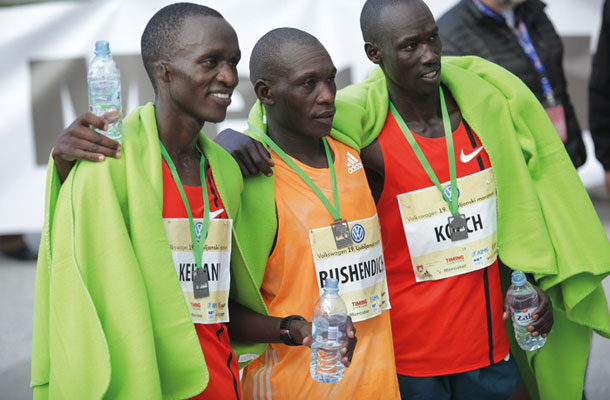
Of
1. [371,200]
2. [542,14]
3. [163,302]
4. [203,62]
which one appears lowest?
[163,302]

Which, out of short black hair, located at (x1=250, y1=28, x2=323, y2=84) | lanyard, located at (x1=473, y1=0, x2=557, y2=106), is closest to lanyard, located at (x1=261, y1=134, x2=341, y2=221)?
short black hair, located at (x1=250, y1=28, x2=323, y2=84)

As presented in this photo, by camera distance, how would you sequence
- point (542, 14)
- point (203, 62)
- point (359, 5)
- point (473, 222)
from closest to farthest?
point (203, 62)
point (473, 222)
point (542, 14)
point (359, 5)

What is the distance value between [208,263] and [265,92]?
733 mm

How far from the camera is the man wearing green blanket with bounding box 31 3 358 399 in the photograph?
7.38 feet

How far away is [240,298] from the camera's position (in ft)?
9.37

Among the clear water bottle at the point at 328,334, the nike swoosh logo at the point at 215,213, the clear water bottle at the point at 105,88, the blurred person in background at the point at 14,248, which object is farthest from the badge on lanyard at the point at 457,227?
the blurred person in background at the point at 14,248

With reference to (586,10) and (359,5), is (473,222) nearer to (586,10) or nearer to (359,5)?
(359,5)

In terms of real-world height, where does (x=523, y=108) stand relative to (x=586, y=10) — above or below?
below

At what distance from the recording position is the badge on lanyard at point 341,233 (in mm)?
2838

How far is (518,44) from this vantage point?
4238mm

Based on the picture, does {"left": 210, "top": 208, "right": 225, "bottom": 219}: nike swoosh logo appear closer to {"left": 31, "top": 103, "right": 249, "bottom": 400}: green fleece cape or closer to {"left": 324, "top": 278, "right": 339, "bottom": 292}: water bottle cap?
{"left": 31, "top": 103, "right": 249, "bottom": 400}: green fleece cape

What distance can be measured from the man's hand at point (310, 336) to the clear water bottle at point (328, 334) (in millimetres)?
21

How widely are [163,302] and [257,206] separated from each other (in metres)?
0.61

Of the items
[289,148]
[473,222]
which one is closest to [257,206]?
[289,148]
